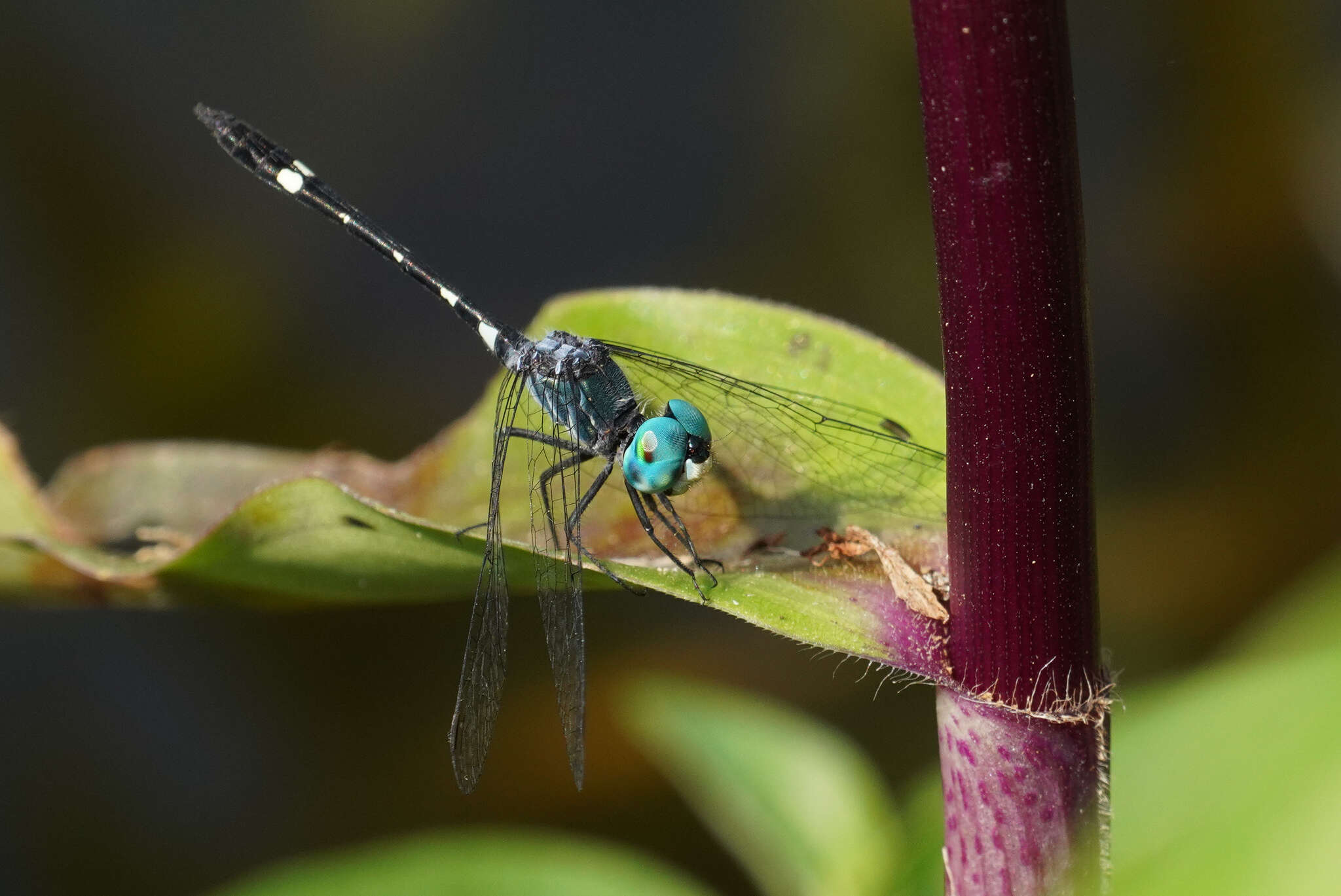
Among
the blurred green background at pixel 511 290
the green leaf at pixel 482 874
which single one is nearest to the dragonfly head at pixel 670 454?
the green leaf at pixel 482 874

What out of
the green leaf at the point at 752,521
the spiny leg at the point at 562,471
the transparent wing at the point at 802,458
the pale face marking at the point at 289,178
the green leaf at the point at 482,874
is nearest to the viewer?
the green leaf at the point at 752,521

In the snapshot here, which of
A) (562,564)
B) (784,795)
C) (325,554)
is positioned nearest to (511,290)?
(784,795)

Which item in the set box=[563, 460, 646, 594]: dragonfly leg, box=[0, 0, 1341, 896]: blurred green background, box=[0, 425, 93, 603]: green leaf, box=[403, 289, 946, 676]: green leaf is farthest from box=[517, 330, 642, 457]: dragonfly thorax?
box=[0, 0, 1341, 896]: blurred green background

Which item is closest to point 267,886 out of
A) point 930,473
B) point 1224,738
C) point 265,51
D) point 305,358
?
point 930,473

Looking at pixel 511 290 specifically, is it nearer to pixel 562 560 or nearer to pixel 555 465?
pixel 555 465

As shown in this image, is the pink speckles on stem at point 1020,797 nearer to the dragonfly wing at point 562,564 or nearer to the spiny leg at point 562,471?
the spiny leg at point 562,471

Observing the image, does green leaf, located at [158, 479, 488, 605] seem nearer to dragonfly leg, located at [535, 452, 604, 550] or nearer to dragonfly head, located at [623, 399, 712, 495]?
dragonfly leg, located at [535, 452, 604, 550]
